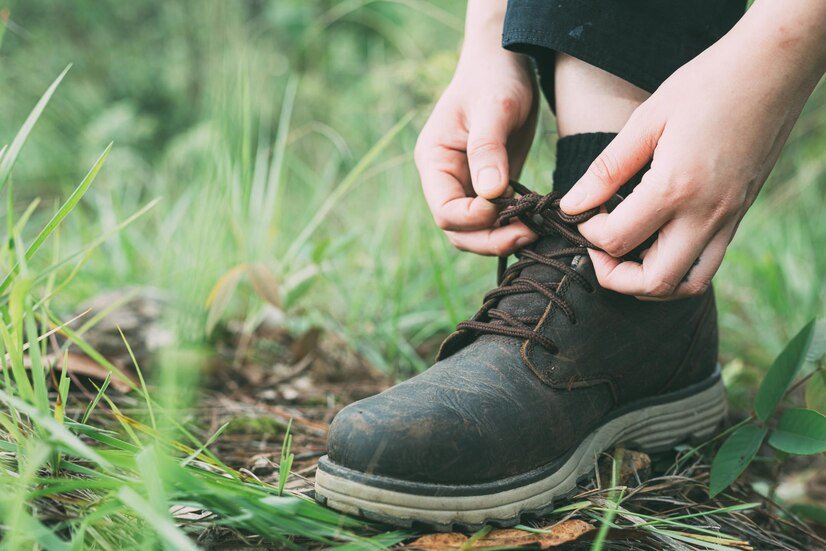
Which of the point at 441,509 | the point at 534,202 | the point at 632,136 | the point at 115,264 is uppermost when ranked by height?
the point at 632,136

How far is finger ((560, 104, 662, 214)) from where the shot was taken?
0.77 m

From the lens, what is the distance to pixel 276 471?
931mm

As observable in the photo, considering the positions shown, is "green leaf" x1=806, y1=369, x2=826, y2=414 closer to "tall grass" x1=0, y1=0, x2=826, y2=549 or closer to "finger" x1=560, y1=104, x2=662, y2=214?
"finger" x1=560, y1=104, x2=662, y2=214

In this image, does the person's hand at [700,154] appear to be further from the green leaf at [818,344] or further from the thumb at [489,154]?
the green leaf at [818,344]

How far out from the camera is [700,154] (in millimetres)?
709

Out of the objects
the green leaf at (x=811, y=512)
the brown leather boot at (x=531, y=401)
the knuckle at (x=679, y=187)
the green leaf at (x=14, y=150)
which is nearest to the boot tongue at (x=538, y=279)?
the brown leather boot at (x=531, y=401)

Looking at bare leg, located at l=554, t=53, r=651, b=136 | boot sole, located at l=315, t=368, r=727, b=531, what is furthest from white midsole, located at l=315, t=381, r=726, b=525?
bare leg, located at l=554, t=53, r=651, b=136

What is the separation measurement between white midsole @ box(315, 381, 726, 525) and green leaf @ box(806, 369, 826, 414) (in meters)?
0.15

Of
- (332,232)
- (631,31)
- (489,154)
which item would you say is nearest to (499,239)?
(489,154)

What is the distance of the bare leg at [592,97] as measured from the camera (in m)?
0.92

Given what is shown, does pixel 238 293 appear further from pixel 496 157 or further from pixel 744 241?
pixel 744 241

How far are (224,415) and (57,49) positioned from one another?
5.19 metres

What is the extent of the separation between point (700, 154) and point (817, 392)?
1.49ft

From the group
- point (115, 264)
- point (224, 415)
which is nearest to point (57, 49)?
point (115, 264)
